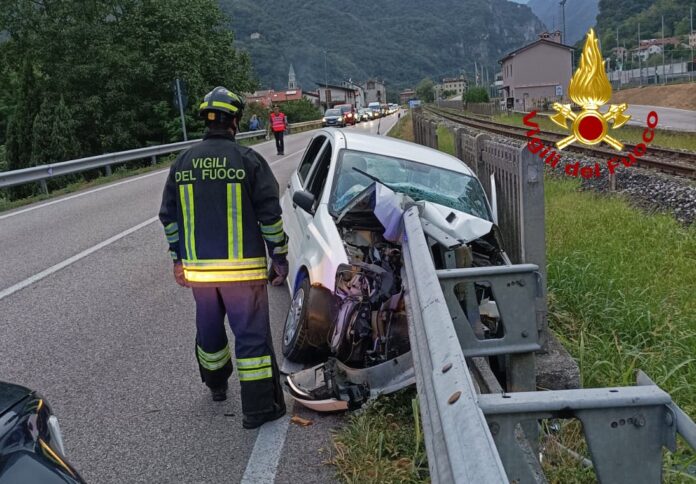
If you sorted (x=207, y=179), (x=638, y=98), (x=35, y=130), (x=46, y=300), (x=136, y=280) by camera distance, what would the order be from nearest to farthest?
(x=207, y=179) → (x=46, y=300) → (x=136, y=280) → (x=35, y=130) → (x=638, y=98)

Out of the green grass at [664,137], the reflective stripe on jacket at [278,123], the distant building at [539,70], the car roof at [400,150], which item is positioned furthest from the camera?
the distant building at [539,70]

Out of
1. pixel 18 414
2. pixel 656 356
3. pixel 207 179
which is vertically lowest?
pixel 656 356

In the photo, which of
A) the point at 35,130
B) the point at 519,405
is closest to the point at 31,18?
the point at 35,130

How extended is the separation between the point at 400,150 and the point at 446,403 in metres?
4.78

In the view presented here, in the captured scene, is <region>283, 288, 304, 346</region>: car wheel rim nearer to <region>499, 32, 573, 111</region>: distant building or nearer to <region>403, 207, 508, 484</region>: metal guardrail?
<region>403, 207, 508, 484</region>: metal guardrail

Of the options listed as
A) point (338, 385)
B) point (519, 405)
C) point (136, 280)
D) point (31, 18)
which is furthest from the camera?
point (31, 18)

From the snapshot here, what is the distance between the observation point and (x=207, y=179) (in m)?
3.90

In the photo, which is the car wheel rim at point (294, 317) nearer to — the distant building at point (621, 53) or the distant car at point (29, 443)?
the distant car at point (29, 443)

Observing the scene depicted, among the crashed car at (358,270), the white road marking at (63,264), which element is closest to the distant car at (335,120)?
the white road marking at (63,264)

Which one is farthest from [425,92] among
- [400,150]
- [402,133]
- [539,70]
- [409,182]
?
[409,182]

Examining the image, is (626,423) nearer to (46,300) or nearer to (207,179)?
(207,179)

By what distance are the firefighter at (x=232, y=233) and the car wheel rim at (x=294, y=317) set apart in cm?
54

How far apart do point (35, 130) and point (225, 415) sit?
2898cm

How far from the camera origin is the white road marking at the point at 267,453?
3471mm
